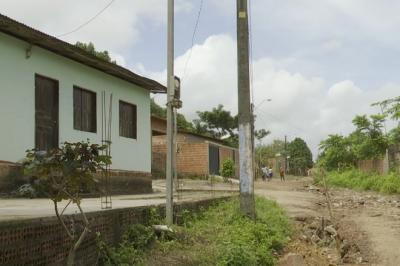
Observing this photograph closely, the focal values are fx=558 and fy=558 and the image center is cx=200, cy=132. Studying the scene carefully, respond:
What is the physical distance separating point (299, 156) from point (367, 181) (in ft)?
163

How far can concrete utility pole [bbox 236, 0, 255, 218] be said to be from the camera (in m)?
11.5

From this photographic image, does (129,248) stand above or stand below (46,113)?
below

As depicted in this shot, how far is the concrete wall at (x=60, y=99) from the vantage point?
1303 centimetres

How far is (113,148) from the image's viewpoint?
17.7 m

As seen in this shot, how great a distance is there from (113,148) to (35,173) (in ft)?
42.3

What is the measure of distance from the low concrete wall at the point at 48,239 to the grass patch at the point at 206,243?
233mm

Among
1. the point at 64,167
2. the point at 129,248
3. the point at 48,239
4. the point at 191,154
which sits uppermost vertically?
the point at 191,154

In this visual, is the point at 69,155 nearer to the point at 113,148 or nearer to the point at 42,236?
the point at 42,236

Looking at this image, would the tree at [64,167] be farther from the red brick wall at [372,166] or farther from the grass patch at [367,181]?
the red brick wall at [372,166]

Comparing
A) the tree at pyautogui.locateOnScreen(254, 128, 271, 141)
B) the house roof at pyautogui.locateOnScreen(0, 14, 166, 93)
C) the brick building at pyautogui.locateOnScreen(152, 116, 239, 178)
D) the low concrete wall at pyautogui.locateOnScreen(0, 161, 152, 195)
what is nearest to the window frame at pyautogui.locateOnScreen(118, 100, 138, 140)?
the house roof at pyautogui.locateOnScreen(0, 14, 166, 93)

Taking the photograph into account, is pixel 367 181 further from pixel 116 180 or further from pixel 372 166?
pixel 116 180

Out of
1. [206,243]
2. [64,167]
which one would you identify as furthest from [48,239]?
[206,243]

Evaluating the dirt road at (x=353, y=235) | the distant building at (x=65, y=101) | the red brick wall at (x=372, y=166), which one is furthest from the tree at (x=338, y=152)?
the distant building at (x=65, y=101)

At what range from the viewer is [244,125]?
11516 millimetres
